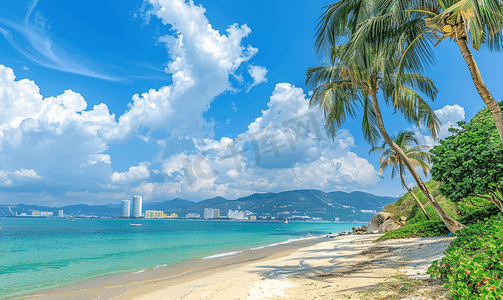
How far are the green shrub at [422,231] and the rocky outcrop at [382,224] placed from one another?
22.3 feet

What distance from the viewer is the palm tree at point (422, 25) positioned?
4355 millimetres

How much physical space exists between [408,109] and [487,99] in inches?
198

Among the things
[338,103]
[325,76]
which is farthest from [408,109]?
[325,76]

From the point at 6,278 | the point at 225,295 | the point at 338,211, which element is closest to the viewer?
the point at 225,295

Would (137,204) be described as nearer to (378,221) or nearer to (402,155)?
(378,221)

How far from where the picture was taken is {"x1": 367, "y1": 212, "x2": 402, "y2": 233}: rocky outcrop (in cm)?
2065

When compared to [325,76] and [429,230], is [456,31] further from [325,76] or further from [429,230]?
[429,230]

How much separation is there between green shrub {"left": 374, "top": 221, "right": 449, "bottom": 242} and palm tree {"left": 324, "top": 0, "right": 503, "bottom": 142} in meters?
8.43

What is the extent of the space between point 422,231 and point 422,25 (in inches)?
397

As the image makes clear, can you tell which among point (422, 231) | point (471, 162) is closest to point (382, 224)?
point (422, 231)

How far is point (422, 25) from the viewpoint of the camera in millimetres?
6508

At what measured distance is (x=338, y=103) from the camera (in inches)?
429

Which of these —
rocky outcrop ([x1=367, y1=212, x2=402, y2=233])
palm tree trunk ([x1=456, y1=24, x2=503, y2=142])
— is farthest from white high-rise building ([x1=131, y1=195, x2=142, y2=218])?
palm tree trunk ([x1=456, y1=24, x2=503, y2=142])

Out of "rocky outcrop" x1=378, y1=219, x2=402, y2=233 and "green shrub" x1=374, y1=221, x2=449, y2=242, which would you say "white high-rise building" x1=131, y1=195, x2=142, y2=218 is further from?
"green shrub" x1=374, y1=221, x2=449, y2=242
